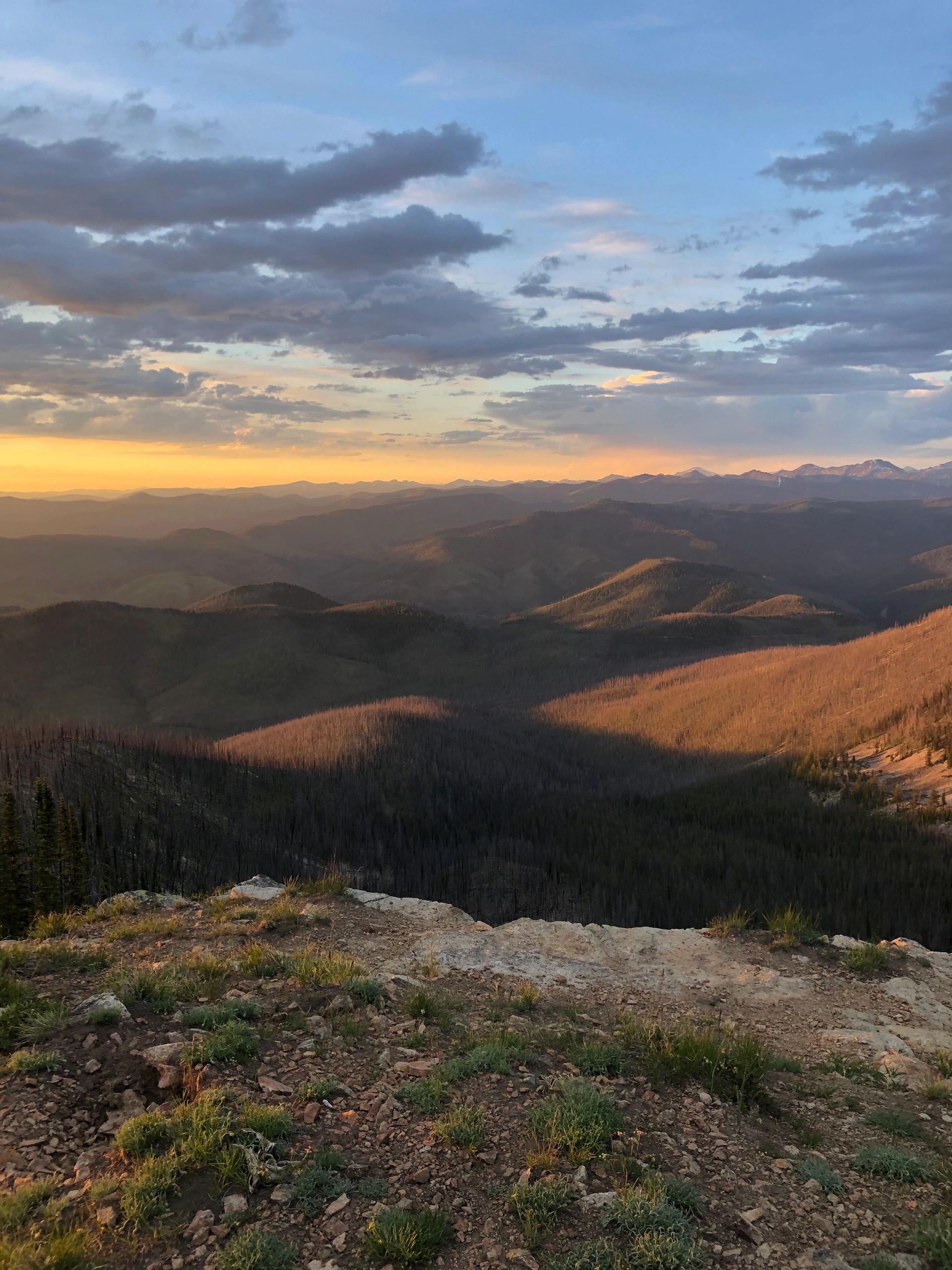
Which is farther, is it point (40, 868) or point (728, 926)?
point (40, 868)

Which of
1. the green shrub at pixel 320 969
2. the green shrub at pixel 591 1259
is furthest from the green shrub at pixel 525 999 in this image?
the green shrub at pixel 591 1259

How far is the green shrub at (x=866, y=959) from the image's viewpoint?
18406 millimetres

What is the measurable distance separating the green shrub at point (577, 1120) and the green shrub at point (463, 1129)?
30.7 inches

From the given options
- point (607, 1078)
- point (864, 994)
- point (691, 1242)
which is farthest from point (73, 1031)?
point (864, 994)

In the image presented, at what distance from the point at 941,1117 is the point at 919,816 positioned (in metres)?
52.2

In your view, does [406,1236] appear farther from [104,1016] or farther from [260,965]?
[260,965]

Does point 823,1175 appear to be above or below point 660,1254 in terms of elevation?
Answer: below

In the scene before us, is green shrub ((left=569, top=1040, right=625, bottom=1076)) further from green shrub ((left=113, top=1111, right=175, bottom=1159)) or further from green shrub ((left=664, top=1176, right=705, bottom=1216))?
green shrub ((left=113, top=1111, right=175, bottom=1159))

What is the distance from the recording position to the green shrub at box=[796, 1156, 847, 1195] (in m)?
9.49

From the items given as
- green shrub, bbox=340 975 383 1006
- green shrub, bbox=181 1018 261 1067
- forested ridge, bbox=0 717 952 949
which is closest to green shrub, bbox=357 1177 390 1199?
green shrub, bbox=181 1018 261 1067

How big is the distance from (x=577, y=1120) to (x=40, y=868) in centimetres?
2714

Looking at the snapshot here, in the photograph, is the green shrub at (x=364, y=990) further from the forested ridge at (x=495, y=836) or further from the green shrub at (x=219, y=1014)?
the forested ridge at (x=495, y=836)

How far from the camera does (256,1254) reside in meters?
7.74

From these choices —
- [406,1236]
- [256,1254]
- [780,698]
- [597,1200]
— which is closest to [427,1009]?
[597,1200]
